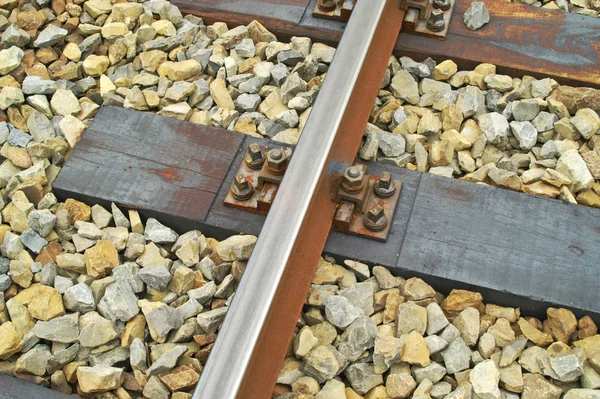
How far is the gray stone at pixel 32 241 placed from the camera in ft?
9.77

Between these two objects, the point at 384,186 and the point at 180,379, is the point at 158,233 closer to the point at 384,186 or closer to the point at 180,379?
the point at 180,379

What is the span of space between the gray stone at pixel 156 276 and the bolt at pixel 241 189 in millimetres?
373

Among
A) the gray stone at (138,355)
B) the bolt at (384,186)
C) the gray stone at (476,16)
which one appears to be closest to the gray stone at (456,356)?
the bolt at (384,186)

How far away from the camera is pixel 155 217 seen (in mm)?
3068

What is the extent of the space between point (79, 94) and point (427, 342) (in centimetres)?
190

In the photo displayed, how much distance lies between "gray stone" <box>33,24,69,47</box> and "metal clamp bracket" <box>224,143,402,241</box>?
Answer: 4.29ft

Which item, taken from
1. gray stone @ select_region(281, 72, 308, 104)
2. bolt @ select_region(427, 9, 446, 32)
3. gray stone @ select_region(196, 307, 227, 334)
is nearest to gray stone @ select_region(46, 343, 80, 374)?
gray stone @ select_region(196, 307, 227, 334)

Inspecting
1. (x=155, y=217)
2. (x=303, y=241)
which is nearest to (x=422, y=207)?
(x=303, y=241)

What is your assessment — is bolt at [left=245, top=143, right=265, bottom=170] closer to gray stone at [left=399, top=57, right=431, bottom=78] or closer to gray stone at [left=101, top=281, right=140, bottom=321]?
gray stone at [left=101, top=281, right=140, bottom=321]

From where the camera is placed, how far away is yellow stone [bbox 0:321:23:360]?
2656 mm

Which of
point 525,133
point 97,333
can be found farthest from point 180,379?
point 525,133

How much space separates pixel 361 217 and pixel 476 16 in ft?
4.20

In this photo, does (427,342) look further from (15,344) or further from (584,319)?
(15,344)

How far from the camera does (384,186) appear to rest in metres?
2.97
